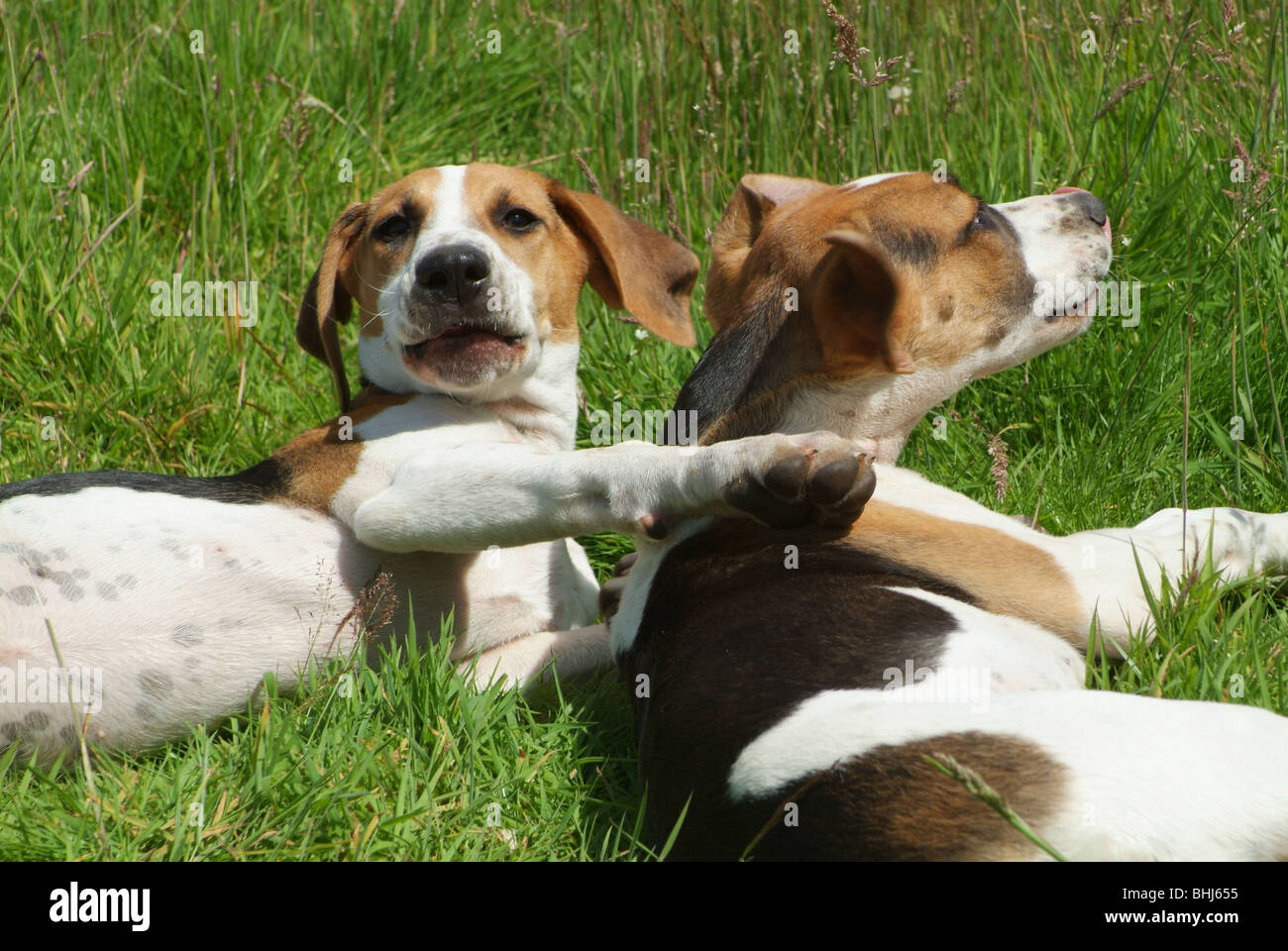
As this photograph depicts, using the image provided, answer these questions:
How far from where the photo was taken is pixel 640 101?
6562 millimetres

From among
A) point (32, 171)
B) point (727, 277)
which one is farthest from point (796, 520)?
point (32, 171)

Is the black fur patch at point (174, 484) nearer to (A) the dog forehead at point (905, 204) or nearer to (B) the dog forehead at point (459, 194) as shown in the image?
(B) the dog forehead at point (459, 194)

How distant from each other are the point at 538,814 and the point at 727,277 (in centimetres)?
176

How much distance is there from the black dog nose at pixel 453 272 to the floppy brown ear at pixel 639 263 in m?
0.56

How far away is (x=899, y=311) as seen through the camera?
11.4ft

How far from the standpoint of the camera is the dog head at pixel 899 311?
363cm

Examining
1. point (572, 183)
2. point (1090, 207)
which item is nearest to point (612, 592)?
point (1090, 207)

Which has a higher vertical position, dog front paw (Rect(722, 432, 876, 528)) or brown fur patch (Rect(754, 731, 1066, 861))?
dog front paw (Rect(722, 432, 876, 528))

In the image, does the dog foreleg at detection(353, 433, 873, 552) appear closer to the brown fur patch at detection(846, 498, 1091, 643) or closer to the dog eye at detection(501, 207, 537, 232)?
the brown fur patch at detection(846, 498, 1091, 643)

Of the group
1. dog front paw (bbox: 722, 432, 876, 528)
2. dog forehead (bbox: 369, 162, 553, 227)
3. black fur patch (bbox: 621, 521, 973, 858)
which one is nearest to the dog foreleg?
dog front paw (bbox: 722, 432, 876, 528)

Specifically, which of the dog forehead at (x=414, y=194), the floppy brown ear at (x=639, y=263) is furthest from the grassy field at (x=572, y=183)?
the dog forehead at (x=414, y=194)

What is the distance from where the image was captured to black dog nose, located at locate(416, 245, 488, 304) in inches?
161

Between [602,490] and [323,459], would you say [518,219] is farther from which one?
[602,490]

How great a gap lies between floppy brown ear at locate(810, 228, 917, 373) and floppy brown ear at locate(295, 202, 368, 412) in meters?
1.71
